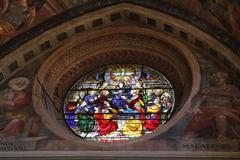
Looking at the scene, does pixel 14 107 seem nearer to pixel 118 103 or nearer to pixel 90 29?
pixel 118 103

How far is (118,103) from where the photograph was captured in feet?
44.0

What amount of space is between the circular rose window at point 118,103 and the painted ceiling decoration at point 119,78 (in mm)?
23

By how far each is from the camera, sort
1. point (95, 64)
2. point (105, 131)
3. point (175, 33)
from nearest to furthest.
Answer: point (105, 131) → point (175, 33) → point (95, 64)

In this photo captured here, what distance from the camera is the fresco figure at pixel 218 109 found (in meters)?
11.5

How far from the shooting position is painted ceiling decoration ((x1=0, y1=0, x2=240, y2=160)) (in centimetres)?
1158

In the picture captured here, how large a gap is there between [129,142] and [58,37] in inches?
146

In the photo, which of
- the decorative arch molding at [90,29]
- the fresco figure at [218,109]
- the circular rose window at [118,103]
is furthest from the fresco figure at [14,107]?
the fresco figure at [218,109]

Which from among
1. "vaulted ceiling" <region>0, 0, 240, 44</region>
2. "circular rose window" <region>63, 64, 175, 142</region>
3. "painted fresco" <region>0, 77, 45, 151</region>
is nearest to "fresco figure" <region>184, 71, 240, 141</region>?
"circular rose window" <region>63, 64, 175, 142</region>

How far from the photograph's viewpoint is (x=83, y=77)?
567 inches

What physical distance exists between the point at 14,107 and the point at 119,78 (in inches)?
108

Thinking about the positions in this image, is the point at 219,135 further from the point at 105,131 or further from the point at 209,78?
the point at 105,131

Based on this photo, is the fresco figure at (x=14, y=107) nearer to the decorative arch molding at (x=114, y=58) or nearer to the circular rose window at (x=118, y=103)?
the decorative arch molding at (x=114, y=58)

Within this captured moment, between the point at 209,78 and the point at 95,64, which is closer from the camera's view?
the point at 209,78

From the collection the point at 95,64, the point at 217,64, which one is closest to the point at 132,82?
the point at 95,64
